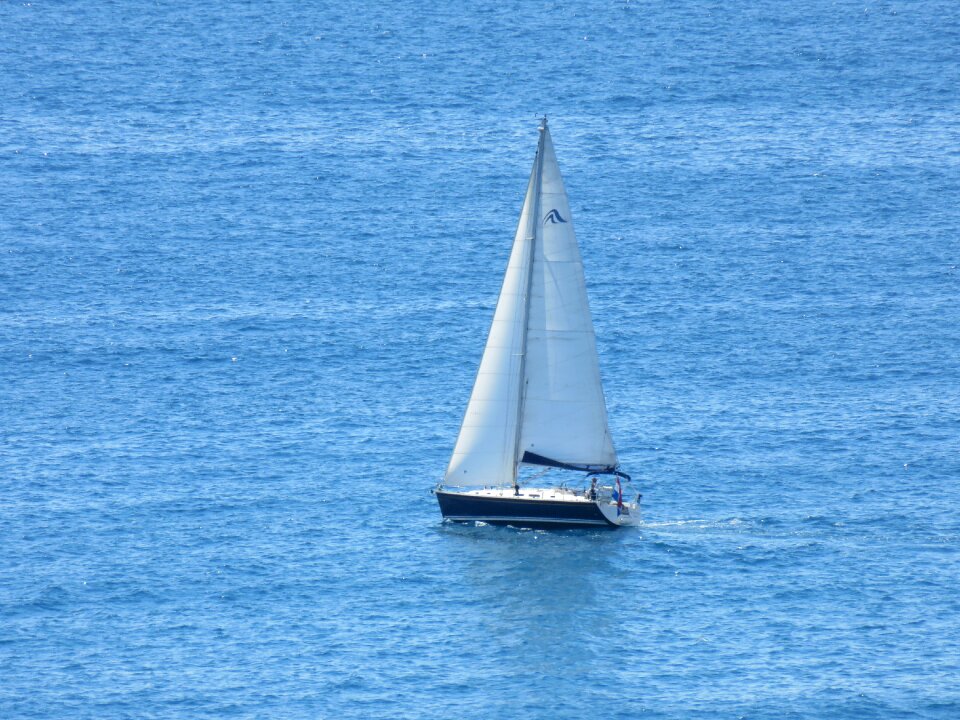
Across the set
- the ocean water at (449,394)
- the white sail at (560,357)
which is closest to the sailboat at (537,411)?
the white sail at (560,357)

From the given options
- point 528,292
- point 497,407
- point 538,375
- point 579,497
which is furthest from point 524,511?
point 528,292

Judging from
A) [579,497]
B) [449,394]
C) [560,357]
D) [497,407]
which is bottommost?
[579,497]

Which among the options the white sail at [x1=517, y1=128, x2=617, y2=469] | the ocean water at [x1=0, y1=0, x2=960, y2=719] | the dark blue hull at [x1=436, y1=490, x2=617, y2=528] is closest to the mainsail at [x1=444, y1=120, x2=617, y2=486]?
the white sail at [x1=517, y1=128, x2=617, y2=469]

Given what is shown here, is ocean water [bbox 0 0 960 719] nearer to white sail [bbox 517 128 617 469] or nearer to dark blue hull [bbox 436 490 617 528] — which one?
dark blue hull [bbox 436 490 617 528]

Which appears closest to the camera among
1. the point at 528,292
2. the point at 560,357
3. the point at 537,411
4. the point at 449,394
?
the point at 528,292

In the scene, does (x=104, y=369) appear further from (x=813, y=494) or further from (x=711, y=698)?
(x=711, y=698)

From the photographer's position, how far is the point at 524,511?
11588 cm

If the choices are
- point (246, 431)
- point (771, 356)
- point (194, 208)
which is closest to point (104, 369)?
point (246, 431)

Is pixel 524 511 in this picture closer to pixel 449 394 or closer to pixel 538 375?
pixel 538 375

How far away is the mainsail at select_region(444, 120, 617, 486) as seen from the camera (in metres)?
113

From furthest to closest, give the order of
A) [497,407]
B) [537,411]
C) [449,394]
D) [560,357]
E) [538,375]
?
[449,394], [537,411], [497,407], [538,375], [560,357]

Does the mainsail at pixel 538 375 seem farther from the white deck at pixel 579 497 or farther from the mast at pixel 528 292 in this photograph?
the white deck at pixel 579 497

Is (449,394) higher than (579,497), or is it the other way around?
(449,394)

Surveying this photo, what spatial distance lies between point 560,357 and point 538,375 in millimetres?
1585
